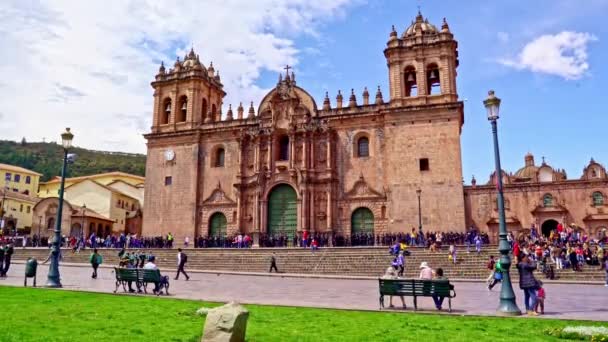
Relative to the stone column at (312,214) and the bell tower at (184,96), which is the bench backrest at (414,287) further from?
the bell tower at (184,96)

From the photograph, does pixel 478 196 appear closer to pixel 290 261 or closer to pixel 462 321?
pixel 290 261

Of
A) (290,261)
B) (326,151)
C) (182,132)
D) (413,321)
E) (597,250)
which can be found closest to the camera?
(413,321)

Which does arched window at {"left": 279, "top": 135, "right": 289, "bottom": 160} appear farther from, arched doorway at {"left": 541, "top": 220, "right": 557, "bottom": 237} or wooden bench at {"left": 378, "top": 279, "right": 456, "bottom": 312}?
wooden bench at {"left": 378, "top": 279, "right": 456, "bottom": 312}

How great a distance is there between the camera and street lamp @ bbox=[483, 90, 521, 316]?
10.1 metres

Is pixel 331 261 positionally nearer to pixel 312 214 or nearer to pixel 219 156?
pixel 312 214

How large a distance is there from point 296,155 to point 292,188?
2379 millimetres

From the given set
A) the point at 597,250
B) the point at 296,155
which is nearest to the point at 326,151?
the point at 296,155

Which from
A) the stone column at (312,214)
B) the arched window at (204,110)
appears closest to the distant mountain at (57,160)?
the arched window at (204,110)

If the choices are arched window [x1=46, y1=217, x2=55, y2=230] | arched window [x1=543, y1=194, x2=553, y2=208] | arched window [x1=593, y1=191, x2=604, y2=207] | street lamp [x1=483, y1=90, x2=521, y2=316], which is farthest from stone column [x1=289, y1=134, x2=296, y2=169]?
arched window [x1=593, y1=191, x2=604, y2=207]

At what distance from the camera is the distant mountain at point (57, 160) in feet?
293

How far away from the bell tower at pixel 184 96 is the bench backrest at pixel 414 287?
29062 millimetres

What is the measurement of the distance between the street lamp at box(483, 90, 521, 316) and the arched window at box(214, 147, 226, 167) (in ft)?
87.1

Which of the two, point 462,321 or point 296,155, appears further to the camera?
point 296,155

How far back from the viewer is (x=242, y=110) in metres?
37.3
